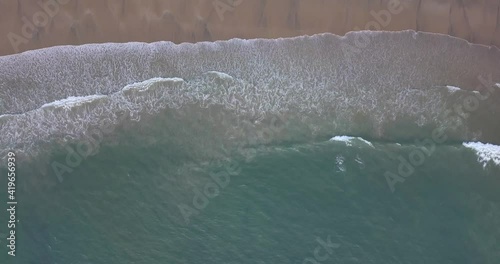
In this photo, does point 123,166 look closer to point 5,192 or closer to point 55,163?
point 55,163

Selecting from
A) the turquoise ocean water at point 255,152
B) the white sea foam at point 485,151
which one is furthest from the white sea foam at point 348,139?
the white sea foam at point 485,151

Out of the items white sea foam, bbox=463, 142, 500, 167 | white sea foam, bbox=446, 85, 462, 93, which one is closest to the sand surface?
white sea foam, bbox=446, 85, 462, 93

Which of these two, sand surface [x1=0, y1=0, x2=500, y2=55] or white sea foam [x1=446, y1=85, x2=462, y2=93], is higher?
sand surface [x1=0, y1=0, x2=500, y2=55]

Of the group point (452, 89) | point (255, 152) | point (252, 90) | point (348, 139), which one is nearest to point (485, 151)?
point (452, 89)

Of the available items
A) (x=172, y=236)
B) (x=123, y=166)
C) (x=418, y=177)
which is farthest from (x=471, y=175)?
(x=123, y=166)

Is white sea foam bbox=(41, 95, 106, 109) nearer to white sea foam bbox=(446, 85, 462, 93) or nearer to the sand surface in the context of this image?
the sand surface
